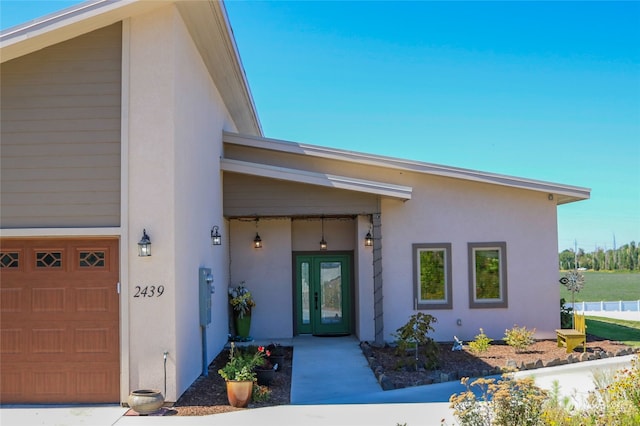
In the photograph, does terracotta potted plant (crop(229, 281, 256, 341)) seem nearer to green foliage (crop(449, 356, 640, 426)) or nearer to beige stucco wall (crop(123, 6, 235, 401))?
beige stucco wall (crop(123, 6, 235, 401))

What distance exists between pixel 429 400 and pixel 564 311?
8363 millimetres

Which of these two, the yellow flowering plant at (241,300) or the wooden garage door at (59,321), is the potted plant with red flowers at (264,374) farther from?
the yellow flowering plant at (241,300)

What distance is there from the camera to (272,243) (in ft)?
45.6

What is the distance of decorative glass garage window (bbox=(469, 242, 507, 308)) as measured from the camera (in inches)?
511

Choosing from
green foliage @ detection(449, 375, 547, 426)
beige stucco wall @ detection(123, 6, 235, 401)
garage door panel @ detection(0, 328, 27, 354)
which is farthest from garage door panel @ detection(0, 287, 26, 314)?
green foliage @ detection(449, 375, 547, 426)

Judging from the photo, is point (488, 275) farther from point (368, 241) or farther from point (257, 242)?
point (257, 242)

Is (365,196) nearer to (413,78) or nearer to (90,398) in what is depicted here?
(90,398)

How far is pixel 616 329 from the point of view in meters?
15.4

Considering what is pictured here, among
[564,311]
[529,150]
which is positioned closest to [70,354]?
[564,311]

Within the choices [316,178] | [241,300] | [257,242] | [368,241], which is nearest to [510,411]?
[316,178]

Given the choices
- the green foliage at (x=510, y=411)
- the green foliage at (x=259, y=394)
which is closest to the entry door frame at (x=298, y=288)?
the green foliage at (x=259, y=394)

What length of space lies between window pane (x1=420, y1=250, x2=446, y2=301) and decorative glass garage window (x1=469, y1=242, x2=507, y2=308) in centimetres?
67

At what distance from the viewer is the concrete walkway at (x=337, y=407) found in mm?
6988

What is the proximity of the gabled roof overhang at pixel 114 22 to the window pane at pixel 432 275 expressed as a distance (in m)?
6.21
